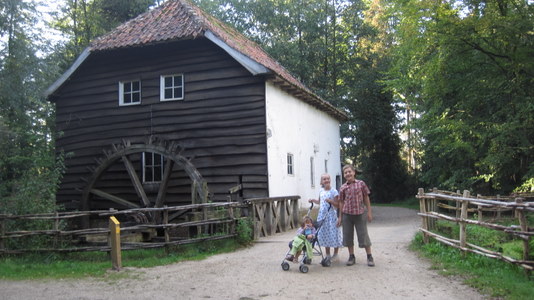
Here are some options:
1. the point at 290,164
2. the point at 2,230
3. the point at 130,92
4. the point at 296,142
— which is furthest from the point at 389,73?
the point at 2,230

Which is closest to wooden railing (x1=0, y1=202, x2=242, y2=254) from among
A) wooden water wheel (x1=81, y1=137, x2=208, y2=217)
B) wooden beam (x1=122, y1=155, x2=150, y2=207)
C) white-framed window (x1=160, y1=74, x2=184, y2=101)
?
wooden water wheel (x1=81, y1=137, x2=208, y2=217)

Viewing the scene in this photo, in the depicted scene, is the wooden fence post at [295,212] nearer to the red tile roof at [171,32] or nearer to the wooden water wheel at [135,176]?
the wooden water wheel at [135,176]

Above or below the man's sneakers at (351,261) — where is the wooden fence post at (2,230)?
above

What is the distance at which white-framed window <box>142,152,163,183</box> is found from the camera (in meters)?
16.3

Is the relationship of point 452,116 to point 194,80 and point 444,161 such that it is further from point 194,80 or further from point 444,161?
point 194,80

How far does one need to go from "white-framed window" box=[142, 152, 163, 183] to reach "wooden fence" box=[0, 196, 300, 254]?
149 centimetres

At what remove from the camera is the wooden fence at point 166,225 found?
1012 centimetres

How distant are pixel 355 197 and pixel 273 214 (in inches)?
230

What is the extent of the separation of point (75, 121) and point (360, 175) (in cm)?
2411

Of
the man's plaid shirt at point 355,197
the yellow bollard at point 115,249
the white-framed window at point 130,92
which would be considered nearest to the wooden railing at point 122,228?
the yellow bollard at point 115,249

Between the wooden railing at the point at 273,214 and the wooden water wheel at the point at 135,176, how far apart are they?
168 cm

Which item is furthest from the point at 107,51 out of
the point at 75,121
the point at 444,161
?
the point at 444,161

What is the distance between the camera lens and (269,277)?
24.8 ft

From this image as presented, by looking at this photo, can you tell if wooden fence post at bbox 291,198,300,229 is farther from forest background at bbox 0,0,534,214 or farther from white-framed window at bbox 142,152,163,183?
forest background at bbox 0,0,534,214
